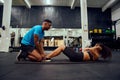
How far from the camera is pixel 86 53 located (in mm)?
3801

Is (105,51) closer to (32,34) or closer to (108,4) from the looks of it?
(32,34)

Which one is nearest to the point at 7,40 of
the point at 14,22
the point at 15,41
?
the point at 15,41

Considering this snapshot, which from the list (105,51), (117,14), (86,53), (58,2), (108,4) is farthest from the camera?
(58,2)

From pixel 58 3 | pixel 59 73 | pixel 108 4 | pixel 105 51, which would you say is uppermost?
pixel 58 3

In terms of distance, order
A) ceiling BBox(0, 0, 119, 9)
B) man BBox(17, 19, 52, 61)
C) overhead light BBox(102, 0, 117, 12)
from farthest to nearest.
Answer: ceiling BBox(0, 0, 119, 9) < overhead light BBox(102, 0, 117, 12) < man BBox(17, 19, 52, 61)

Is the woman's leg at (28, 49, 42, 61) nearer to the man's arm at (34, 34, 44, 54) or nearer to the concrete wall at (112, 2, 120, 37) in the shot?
the man's arm at (34, 34, 44, 54)

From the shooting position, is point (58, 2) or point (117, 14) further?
point (58, 2)

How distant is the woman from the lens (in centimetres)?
364

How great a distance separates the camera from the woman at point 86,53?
3.64 m

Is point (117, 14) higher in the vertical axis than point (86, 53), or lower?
higher

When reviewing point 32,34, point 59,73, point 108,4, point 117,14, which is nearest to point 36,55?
point 32,34

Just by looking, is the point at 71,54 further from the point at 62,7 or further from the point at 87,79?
the point at 62,7

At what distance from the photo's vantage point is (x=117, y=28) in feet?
43.2

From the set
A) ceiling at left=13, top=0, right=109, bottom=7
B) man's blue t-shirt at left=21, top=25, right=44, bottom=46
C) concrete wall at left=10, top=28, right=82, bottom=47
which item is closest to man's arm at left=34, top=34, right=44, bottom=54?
man's blue t-shirt at left=21, top=25, right=44, bottom=46
